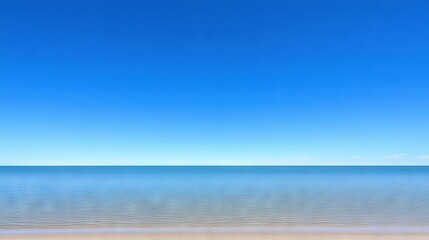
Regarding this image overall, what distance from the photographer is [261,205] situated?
1647 cm

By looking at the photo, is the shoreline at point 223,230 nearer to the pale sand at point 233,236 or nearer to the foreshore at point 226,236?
the foreshore at point 226,236

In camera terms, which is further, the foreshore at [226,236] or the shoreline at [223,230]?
the shoreline at [223,230]

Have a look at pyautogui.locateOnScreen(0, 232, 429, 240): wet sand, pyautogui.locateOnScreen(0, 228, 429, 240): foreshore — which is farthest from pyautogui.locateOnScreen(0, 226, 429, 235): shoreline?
pyautogui.locateOnScreen(0, 232, 429, 240): wet sand

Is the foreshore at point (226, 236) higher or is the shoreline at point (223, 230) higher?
the foreshore at point (226, 236)

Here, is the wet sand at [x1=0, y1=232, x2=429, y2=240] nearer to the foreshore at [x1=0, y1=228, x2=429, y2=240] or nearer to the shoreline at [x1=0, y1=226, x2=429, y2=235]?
the foreshore at [x1=0, y1=228, x2=429, y2=240]

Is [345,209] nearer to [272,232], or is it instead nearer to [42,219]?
[272,232]

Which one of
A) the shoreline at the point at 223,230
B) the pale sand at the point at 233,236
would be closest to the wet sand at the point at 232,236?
the pale sand at the point at 233,236

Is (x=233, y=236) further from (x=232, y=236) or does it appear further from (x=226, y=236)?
(x=226, y=236)

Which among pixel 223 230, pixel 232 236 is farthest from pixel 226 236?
pixel 223 230

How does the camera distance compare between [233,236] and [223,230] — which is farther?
[223,230]

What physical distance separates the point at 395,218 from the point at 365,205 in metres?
3.73

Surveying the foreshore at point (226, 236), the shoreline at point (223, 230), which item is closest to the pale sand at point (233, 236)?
the foreshore at point (226, 236)

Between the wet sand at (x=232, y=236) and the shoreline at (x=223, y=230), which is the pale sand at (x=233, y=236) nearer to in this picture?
the wet sand at (x=232, y=236)

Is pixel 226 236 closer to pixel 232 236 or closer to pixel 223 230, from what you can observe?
pixel 232 236
